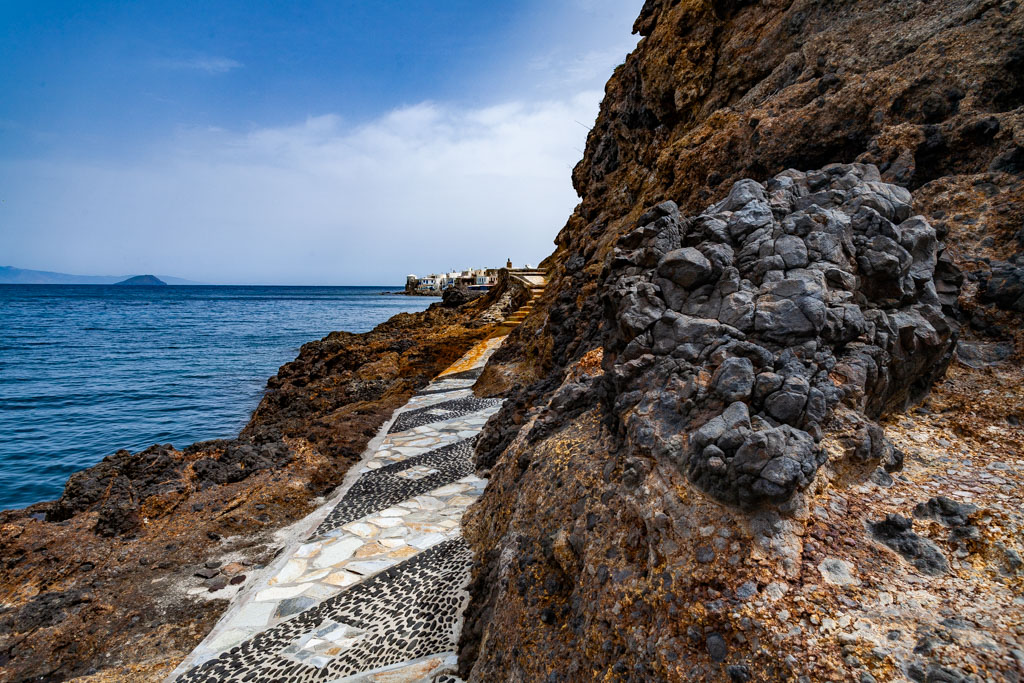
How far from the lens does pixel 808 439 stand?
253 cm

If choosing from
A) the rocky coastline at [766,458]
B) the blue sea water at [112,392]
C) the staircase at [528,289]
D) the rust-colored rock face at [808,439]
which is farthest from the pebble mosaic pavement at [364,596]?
the blue sea water at [112,392]

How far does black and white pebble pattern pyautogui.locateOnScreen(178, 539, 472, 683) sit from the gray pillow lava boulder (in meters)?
2.43

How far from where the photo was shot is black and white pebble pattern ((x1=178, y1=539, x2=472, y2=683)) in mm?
3885

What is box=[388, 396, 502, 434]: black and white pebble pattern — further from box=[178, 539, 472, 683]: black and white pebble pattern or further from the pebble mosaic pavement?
box=[178, 539, 472, 683]: black and white pebble pattern

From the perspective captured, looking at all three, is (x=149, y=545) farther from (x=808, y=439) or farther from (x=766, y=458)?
(x=808, y=439)

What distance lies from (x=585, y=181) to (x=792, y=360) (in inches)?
452

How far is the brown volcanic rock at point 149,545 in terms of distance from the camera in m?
4.51

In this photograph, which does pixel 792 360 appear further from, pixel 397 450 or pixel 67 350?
pixel 67 350

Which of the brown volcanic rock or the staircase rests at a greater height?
the staircase

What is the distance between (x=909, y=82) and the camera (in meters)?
5.33

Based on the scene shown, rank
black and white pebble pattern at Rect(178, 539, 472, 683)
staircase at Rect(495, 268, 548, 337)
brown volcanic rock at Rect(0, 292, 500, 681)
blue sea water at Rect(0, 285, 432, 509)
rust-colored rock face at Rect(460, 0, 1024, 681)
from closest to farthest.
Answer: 1. rust-colored rock face at Rect(460, 0, 1024, 681)
2. black and white pebble pattern at Rect(178, 539, 472, 683)
3. brown volcanic rock at Rect(0, 292, 500, 681)
4. blue sea water at Rect(0, 285, 432, 509)
5. staircase at Rect(495, 268, 548, 337)

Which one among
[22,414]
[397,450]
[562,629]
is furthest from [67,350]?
[562,629]

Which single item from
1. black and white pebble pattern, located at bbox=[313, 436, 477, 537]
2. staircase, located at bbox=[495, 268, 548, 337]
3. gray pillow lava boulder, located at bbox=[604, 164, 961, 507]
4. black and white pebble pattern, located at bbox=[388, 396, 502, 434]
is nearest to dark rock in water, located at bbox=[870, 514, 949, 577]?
gray pillow lava boulder, located at bbox=[604, 164, 961, 507]

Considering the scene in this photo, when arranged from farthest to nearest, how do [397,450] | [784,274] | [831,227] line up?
[397,450]
[831,227]
[784,274]
